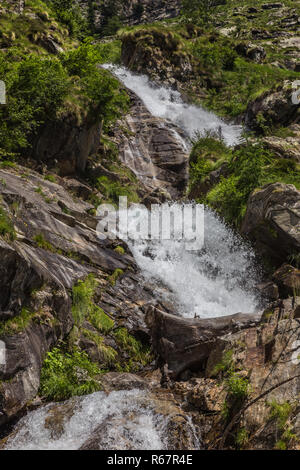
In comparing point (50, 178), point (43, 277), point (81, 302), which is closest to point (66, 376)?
point (43, 277)

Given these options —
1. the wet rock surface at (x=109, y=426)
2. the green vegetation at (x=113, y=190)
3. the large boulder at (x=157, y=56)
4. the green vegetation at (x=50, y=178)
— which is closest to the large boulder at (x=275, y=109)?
the green vegetation at (x=113, y=190)

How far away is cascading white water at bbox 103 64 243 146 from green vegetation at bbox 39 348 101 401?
19.9 meters

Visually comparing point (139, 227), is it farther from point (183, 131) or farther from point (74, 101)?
point (183, 131)

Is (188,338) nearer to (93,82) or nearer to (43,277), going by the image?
(43,277)

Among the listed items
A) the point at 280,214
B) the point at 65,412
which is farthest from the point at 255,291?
the point at 65,412

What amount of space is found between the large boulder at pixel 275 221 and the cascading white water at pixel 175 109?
13.0 metres

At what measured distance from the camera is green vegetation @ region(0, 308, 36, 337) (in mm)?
6188

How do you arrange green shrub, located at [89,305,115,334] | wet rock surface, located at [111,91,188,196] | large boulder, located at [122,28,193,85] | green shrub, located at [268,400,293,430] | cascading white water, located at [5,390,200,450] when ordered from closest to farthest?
green shrub, located at [268,400,293,430] → cascading white water, located at [5,390,200,450] → green shrub, located at [89,305,115,334] → wet rock surface, located at [111,91,188,196] → large boulder, located at [122,28,193,85]

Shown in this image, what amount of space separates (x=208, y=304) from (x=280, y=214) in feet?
11.7

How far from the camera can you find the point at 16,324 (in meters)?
6.39

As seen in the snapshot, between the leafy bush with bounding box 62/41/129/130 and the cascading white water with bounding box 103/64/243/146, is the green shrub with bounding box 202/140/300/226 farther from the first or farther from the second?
Answer: the cascading white water with bounding box 103/64/243/146

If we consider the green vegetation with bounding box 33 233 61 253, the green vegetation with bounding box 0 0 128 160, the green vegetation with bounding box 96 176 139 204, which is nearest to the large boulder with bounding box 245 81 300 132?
the green vegetation with bounding box 96 176 139 204

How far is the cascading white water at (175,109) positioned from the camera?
26266 millimetres

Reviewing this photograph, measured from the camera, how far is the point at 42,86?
48.9ft
